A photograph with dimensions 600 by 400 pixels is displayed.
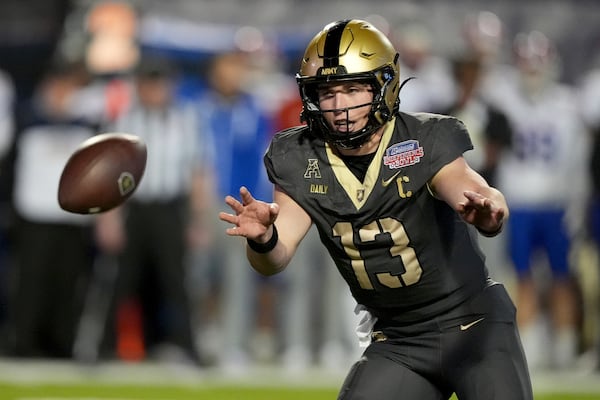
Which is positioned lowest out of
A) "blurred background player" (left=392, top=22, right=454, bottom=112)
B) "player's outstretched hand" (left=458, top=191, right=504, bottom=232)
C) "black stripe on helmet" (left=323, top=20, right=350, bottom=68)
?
"player's outstretched hand" (left=458, top=191, right=504, bottom=232)

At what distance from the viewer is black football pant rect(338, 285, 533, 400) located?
3.50 m

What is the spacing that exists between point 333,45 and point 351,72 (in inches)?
4.7

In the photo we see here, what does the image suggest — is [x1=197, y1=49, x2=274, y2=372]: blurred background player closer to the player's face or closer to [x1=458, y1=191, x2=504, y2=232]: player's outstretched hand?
the player's face

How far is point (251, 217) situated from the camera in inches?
→ 134

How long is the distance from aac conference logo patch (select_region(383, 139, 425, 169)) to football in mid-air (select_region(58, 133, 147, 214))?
3.31 feet

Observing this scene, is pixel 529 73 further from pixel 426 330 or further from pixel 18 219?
pixel 426 330

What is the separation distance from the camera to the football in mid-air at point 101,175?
4090 millimetres

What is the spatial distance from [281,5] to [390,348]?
5.55 m

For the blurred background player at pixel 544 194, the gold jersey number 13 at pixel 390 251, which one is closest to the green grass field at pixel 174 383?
the blurred background player at pixel 544 194

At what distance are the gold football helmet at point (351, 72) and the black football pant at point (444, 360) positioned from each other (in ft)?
1.99

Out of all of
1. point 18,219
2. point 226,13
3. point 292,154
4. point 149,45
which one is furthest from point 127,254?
point 292,154

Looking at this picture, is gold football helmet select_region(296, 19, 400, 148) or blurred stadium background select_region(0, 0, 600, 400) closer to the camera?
gold football helmet select_region(296, 19, 400, 148)

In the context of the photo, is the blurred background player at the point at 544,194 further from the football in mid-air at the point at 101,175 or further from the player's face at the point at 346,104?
the player's face at the point at 346,104

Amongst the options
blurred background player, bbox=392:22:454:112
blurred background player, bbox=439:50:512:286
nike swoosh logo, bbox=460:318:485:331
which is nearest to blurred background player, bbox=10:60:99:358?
blurred background player, bbox=392:22:454:112
